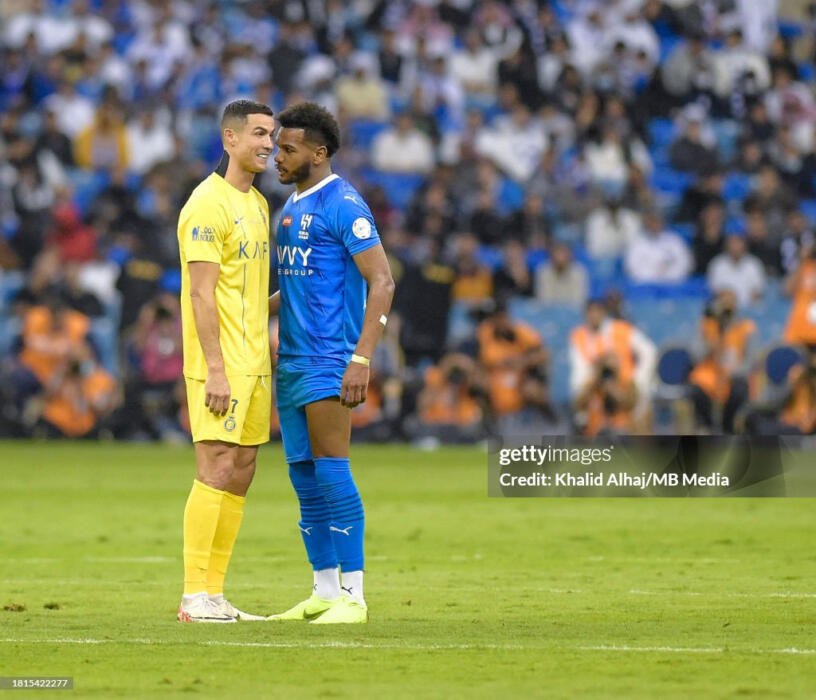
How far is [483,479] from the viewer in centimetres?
1891

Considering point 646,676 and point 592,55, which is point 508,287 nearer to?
point 592,55

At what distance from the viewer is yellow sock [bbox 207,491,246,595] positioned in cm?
873

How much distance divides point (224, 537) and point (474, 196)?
1839 centimetres

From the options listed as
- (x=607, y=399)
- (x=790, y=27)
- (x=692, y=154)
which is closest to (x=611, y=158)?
(x=692, y=154)

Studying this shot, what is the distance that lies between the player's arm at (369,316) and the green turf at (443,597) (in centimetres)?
111

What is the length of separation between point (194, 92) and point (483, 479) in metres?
11.9

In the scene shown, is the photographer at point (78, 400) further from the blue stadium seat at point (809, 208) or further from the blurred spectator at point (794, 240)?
the blue stadium seat at point (809, 208)

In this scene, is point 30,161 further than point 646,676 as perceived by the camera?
Yes

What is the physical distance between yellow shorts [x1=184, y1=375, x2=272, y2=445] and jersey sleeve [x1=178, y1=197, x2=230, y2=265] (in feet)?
1.96

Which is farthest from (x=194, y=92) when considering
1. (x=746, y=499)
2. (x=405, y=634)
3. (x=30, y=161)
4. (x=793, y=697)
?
(x=793, y=697)

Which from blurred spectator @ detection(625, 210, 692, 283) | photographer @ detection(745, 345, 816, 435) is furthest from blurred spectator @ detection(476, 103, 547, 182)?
photographer @ detection(745, 345, 816, 435)

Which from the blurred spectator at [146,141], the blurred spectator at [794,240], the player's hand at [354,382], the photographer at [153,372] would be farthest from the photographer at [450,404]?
the player's hand at [354,382]

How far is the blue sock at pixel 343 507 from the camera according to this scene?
870cm

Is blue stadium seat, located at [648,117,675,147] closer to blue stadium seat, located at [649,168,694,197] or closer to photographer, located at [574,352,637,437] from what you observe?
blue stadium seat, located at [649,168,694,197]
